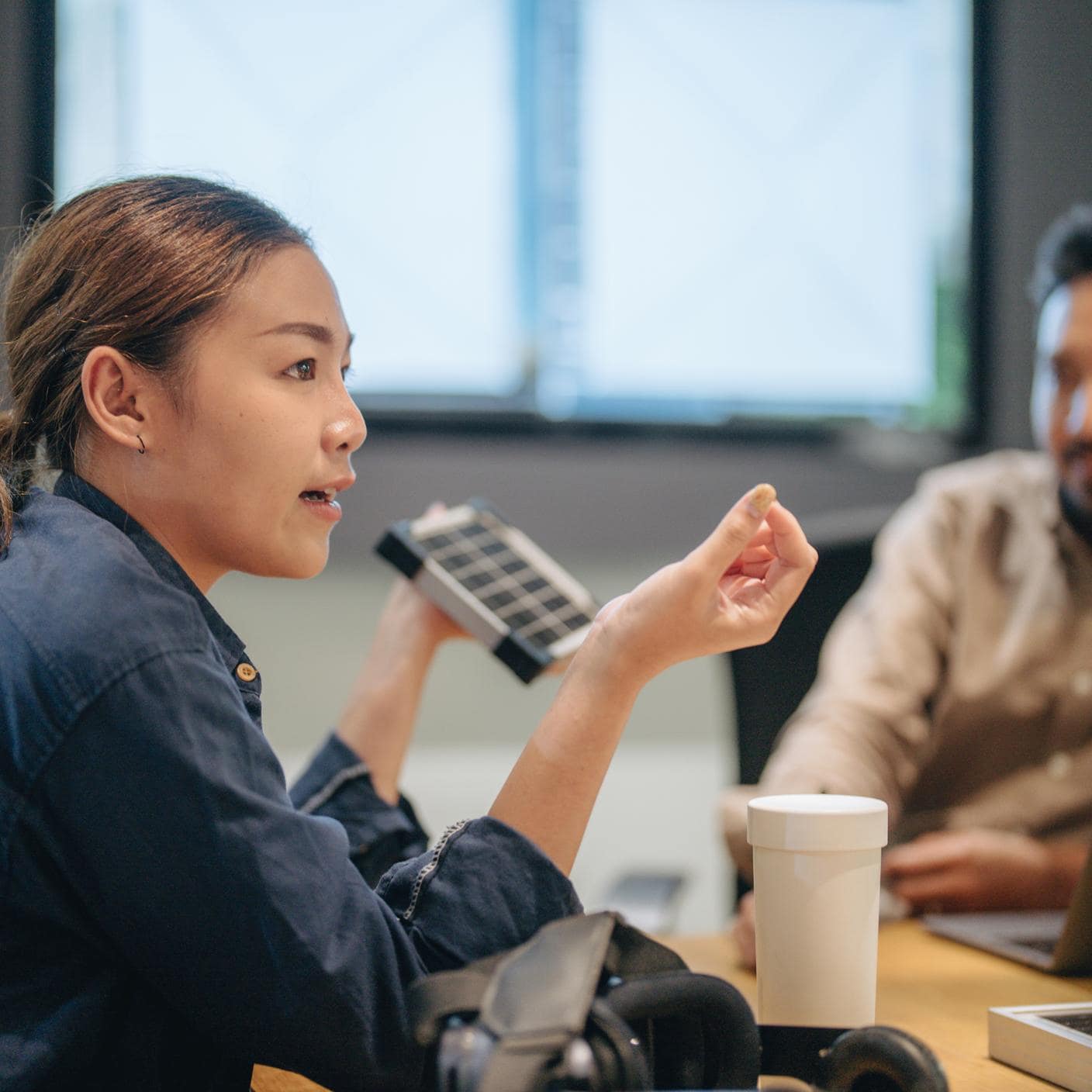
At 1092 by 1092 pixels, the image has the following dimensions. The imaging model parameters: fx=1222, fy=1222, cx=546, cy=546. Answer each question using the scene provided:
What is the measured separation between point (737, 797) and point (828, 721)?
292mm

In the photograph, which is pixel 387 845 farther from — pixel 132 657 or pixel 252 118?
pixel 252 118

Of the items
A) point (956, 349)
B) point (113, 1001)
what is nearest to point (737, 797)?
point (113, 1001)

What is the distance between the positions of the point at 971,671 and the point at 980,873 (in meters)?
0.48

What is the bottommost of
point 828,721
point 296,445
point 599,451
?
point 828,721

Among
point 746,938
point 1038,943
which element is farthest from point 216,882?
point 1038,943

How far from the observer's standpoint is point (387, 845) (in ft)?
3.41

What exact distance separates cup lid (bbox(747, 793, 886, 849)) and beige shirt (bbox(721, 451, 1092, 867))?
0.76 m

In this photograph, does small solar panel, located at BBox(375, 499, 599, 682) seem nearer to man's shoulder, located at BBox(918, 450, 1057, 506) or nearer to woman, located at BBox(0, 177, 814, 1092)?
woman, located at BBox(0, 177, 814, 1092)

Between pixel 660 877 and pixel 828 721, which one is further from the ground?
pixel 828 721

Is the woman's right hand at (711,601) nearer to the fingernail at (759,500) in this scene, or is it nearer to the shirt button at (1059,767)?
the fingernail at (759,500)

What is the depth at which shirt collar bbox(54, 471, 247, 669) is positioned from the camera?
78cm

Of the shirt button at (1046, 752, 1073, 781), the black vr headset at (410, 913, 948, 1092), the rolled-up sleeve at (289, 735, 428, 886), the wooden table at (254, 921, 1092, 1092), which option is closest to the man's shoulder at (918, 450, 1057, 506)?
the shirt button at (1046, 752, 1073, 781)

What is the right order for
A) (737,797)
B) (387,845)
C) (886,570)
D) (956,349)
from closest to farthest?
(387,845), (737,797), (886,570), (956,349)

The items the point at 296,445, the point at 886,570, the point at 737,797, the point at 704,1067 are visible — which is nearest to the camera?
the point at 704,1067
